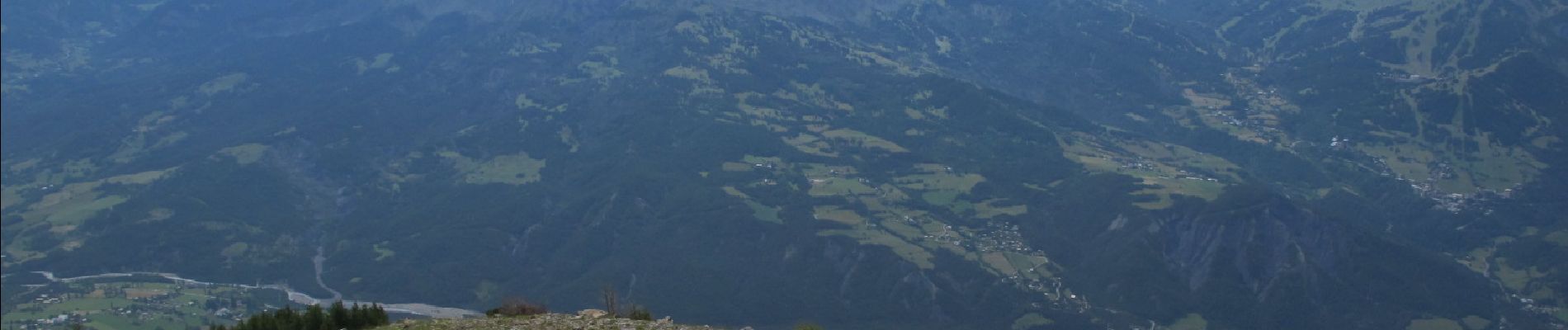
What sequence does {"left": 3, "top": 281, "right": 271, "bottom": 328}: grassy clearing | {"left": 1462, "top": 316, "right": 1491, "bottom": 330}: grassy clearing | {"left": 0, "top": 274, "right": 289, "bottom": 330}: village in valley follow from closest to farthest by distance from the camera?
{"left": 0, "top": 274, "right": 289, "bottom": 330}: village in valley
{"left": 3, "top": 281, "right": 271, "bottom": 328}: grassy clearing
{"left": 1462, "top": 316, "right": 1491, "bottom": 330}: grassy clearing

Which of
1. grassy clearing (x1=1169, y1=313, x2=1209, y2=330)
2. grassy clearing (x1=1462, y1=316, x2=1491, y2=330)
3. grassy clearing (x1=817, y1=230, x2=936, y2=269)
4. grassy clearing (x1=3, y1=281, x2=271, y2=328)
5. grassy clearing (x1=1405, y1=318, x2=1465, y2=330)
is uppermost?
grassy clearing (x1=817, y1=230, x2=936, y2=269)

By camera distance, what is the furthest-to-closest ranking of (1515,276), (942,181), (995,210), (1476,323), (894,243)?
(942,181)
(995,210)
(1515,276)
(894,243)
(1476,323)

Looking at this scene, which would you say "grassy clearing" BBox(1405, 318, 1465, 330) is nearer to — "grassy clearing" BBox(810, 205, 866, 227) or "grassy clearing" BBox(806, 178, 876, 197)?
"grassy clearing" BBox(810, 205, 866, 227)

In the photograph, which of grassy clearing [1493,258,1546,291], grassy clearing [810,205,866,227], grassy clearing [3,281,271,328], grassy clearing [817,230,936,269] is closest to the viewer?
grassy clearing [3,281,271,328]

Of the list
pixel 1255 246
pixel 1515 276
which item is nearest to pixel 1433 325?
pixel 1255 246

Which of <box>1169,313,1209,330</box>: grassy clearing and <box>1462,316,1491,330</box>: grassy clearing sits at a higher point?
<box>1462,316,1491,330</box>: grassy clearing

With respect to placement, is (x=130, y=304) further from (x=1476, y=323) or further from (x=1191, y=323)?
(x=1476, y=323)

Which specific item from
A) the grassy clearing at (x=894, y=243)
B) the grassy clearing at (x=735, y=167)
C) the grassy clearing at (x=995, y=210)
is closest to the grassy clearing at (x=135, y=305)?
→ the grassy clearing at (x=735, y=167)

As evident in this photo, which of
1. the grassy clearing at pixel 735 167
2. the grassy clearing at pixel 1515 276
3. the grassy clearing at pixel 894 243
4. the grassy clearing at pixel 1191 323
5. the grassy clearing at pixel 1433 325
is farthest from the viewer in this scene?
the grassy clearing at pixel 735 167

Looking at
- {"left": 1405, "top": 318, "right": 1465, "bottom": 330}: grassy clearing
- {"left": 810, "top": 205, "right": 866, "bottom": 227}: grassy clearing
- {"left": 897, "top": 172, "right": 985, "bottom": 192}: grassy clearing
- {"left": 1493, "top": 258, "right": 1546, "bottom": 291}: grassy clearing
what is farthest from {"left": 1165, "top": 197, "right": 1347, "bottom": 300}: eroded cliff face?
{"left": 810, "top": 205, "right": 866, "bottom": 227}: grassy clearing

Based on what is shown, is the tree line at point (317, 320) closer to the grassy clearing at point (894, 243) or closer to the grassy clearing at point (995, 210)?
the grassy clearing at point (894, 243)

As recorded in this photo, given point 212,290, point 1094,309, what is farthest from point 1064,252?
point 212,290

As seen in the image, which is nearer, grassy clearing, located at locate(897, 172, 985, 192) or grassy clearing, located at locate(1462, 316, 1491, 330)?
grassy clearing, located at locate(1462, 316, 1491, 330)
